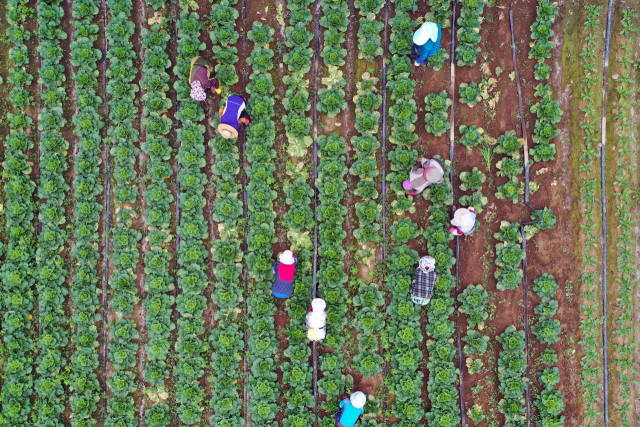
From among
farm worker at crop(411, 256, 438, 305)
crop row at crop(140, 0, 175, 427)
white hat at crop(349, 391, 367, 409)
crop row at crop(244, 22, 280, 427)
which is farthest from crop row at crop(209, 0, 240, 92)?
white hat at crop(349, 391, 367, 409)

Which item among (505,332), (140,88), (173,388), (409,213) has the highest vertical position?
(140,88)

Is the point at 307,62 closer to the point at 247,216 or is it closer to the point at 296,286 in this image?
the point at 247,216

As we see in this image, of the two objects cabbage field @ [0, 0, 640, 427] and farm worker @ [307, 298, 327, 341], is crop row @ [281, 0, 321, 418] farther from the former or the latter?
farm worker @ [307, 298, 327, 341]

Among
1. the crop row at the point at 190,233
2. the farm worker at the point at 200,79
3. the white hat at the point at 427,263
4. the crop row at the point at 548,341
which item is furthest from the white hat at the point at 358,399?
the farm worker at the point at 200,79

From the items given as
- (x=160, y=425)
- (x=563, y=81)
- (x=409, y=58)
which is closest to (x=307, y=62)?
(x=409, y=58)

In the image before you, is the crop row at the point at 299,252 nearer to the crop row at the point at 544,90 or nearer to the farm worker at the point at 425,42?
the farm worker at the point at 425,42

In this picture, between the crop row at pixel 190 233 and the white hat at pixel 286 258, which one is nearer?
the white hat at pixel 286 258
